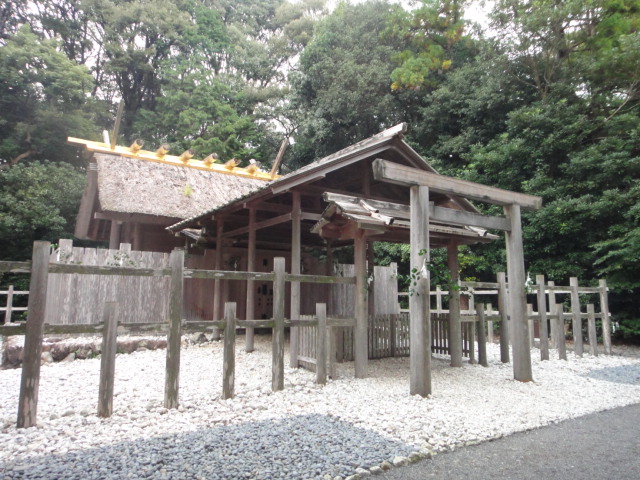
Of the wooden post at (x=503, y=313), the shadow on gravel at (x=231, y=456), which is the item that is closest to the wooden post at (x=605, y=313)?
the wooden post at (x=503, y=313)

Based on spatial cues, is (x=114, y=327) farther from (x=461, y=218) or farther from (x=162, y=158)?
(x=162, y=158)

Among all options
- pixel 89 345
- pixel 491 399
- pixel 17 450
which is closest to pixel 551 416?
pixel 491 399

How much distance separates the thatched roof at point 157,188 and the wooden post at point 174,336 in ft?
23.7

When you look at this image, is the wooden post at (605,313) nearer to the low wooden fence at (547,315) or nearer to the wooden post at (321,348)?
the low wooden fence at (547,315)

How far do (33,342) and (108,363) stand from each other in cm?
70

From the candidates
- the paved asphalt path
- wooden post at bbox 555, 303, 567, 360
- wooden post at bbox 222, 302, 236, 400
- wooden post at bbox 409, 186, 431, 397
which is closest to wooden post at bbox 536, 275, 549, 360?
wooden post at bbox 555, 303, 567, 360

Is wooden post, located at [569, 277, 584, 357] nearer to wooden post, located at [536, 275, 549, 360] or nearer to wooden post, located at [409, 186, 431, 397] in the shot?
wooden post, located at [536, 275, 549, 360]

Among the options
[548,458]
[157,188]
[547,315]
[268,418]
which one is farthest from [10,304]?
[547,315]

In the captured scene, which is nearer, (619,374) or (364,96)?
(619,374)

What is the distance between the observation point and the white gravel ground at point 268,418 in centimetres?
308

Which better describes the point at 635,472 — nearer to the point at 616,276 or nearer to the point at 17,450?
the point at 17,450

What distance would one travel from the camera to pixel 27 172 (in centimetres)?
1952

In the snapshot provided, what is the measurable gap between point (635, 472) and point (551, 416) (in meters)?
1.61

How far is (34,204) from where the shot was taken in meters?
18.9
